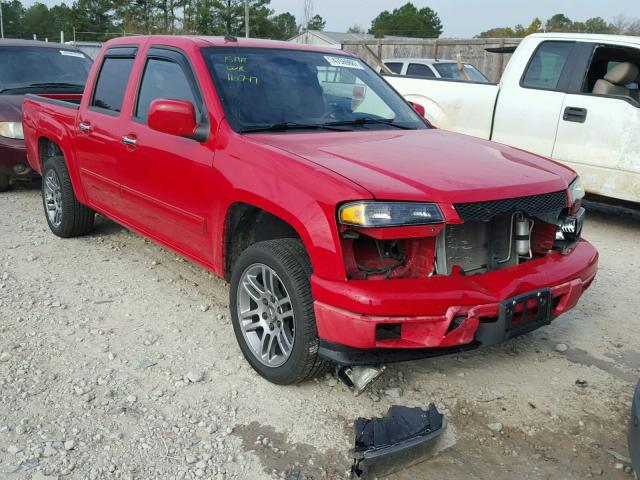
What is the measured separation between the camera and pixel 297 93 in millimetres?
3898

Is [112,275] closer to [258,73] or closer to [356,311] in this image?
[258,73]

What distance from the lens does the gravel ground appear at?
2.69 metres

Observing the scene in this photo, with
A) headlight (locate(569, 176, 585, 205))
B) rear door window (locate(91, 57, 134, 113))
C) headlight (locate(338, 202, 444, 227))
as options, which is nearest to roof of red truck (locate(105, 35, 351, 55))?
rear door window (locate(91, 57, 134, 113))

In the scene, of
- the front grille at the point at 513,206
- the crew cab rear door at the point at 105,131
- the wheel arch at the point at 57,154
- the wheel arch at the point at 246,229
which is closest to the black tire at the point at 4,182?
the wheel arch at the point at 57,154

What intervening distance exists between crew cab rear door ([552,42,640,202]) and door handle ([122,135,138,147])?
14.2ft

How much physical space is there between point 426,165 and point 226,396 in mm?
1534

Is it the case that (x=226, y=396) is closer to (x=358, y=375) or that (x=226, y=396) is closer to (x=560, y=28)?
(x=358, y=375)

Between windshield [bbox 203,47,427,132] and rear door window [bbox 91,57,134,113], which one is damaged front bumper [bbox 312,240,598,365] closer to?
windshield [bbox 203,47,427,132]

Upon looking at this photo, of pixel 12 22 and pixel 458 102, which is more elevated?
pixel 12 22

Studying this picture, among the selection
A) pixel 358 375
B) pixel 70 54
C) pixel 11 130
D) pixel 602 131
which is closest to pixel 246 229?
pixel 358 375

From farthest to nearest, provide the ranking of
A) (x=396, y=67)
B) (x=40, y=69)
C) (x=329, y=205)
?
(x=396, y=67) → (x=40, y=69) → (x=329, y=205)

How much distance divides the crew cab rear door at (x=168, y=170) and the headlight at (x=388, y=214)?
1085 mm

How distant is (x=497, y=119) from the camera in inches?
275

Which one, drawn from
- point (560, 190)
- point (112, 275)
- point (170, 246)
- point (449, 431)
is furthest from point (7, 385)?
point (560, 190)
